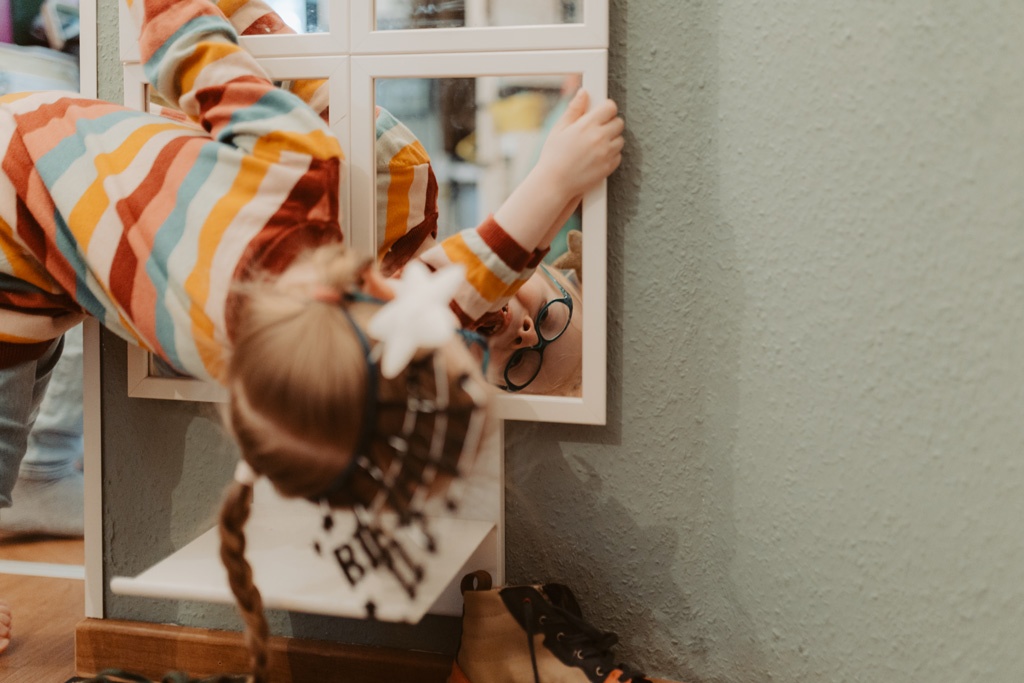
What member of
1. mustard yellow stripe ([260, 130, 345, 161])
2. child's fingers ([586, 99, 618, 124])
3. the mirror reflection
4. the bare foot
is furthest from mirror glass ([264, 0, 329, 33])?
the bare foot

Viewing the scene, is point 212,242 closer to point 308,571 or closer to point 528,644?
point 308,571

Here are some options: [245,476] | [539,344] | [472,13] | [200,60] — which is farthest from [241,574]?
[472,13]

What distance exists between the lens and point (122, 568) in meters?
1.07

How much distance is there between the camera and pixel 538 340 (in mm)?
935

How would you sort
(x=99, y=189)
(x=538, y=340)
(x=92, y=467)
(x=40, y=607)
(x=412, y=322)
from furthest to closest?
(x=40, y=607) → (x=92, y=467) → (x=538, y=340) → (x=99, y=189) → (x=412, y=322)

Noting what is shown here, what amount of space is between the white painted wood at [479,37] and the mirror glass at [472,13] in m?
0.01

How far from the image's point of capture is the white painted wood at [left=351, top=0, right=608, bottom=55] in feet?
2.81

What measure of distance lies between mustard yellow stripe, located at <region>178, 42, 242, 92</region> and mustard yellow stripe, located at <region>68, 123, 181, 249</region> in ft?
0.21

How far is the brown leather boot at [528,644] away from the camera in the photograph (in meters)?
0.83

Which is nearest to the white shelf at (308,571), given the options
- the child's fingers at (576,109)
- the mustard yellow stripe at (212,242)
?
the mustard yellow stripe at (212,242)

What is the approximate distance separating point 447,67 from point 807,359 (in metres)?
0.49

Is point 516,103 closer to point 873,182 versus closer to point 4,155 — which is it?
point 873,182

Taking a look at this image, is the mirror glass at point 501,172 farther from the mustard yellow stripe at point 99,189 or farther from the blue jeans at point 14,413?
the blue jeans at point 14,413

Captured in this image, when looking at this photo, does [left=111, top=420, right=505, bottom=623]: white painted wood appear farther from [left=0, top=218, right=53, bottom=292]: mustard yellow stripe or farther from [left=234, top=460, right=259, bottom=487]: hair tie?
[left=0, top=218, right=53, bottom=292]: mustard yellow stripe
